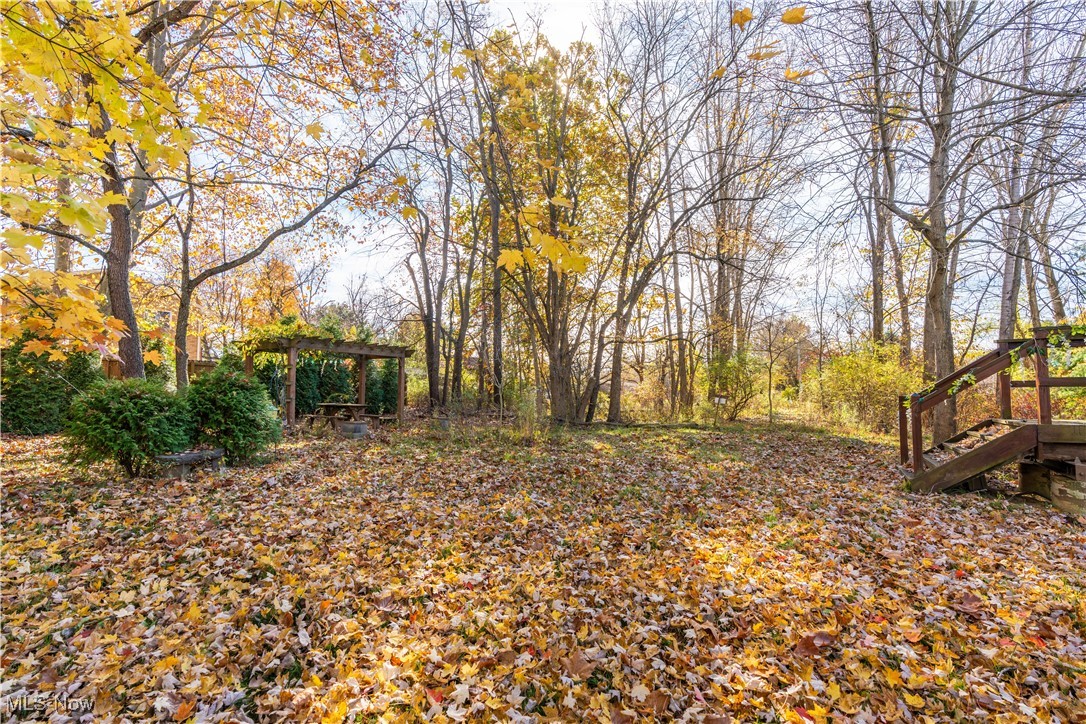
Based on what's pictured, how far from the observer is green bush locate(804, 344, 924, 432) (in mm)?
11016

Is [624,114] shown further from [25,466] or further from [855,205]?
[25,466]

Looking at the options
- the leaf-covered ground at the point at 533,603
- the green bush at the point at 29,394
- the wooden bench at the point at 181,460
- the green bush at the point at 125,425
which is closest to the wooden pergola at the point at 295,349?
the green bush at the point at 29,394

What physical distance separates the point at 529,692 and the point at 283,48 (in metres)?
7.55

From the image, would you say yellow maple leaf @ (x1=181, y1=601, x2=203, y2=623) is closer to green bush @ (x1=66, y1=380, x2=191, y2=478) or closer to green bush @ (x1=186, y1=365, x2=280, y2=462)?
green bush @ (x1=66, y1=380, x2=191, y2=478)

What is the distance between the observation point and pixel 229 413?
6113 millimetres

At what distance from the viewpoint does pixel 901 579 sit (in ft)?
10.4

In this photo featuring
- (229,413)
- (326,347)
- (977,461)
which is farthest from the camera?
(326,347)

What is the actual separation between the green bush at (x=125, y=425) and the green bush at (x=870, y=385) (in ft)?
43.0

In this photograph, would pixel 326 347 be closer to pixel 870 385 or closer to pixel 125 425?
pixel 125 425

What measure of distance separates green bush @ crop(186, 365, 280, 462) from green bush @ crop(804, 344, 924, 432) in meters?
12.3

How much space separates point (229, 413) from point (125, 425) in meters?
1.10

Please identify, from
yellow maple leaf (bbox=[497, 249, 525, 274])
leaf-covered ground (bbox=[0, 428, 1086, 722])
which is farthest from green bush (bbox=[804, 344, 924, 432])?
yellow maple leaf (bbox=[497, 249, 525, 274])

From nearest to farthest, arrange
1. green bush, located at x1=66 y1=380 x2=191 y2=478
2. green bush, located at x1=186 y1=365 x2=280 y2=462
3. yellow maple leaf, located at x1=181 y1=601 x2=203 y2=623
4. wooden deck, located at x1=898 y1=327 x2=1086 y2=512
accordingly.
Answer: yellow maple leaf, located at x1=181 y1=601 x2=203 y2=623
wooden deck, located at x1=898 y1=327 x2=1086 y2=512
green bush, located at x1=66 y1=380 x2=191 y2=478
green bush, located at x1=186 y1=365 x2=280 y2=462

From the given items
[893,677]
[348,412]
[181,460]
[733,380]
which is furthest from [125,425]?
[733,380]
